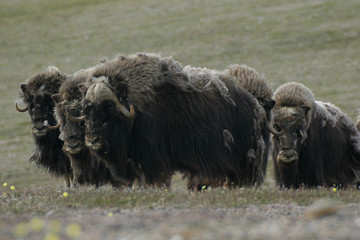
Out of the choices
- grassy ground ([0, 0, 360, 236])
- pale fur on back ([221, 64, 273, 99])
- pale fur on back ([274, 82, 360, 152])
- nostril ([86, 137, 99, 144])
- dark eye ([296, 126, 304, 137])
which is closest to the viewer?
nostril ([86, 137, 99, 144])

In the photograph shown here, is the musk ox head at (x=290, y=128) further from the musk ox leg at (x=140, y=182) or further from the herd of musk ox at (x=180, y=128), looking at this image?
the musk ox leg at (x=140, y=182)

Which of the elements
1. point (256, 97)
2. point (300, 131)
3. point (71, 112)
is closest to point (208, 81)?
point (256, 97)

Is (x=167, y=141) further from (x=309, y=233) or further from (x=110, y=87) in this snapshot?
(x=309, y=233)

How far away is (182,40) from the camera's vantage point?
3125cm

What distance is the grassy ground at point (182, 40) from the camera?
22578 millimetres

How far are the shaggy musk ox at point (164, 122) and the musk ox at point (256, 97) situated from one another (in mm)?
155

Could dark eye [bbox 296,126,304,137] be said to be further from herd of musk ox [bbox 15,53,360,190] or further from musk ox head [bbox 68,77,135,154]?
musk ox head [bbox 68,77,135,154]

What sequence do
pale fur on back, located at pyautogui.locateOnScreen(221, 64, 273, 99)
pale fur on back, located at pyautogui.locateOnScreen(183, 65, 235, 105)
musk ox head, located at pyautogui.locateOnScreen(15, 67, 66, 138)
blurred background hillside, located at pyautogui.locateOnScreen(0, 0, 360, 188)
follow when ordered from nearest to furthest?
pale fur on back, located at pyautogui.locateOnScreen(183, 65, 235, 105) → pale fur on back, located at pyautogui.locateOnScreen(221, 64, 273, 99) → musk ox head, located at pyautogui.locateOnScreen(15, 67, 66, 138) → blurred background hillside, located at pyautogui.locateOnScreen(0, 0, 360, 188)

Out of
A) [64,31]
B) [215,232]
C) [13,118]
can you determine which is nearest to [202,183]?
[215,232]

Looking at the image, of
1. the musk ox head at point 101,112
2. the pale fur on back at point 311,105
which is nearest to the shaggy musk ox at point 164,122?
the musk ox head at point 101,112

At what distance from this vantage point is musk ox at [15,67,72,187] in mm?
8805

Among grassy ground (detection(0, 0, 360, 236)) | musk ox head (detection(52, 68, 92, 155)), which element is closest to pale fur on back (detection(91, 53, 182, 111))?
musk ox head (detection(52, 68, 92, 155))

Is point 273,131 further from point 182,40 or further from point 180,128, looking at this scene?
point 182,40

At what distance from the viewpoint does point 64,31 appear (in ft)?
115
